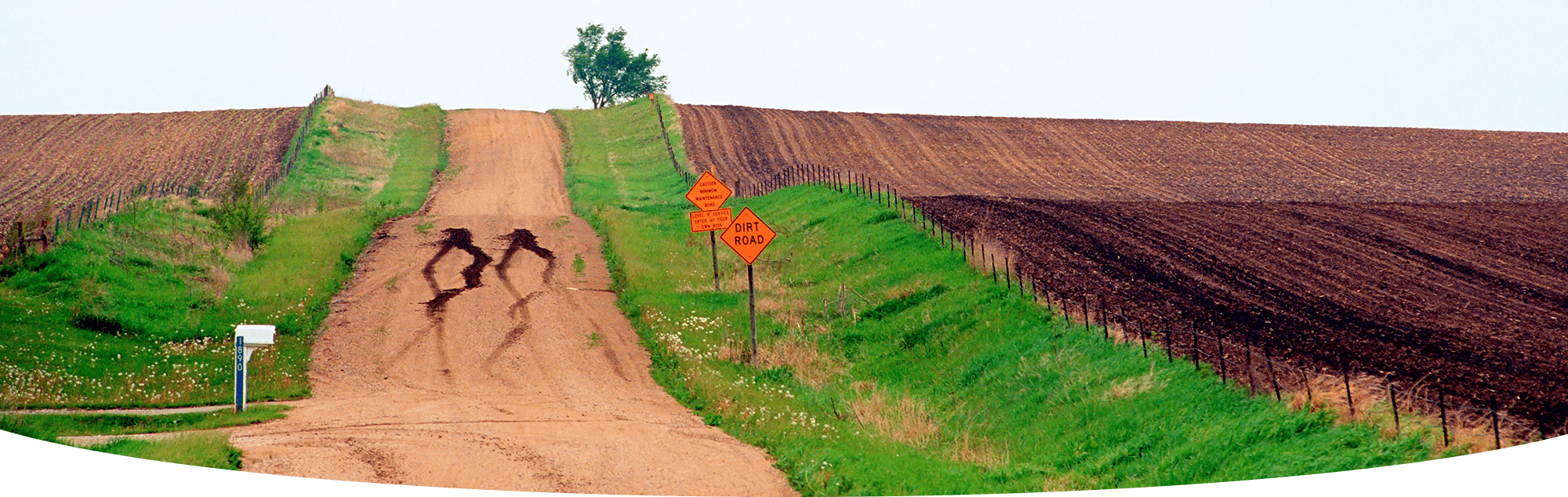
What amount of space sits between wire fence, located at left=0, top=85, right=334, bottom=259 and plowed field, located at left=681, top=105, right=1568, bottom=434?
18.0 metres

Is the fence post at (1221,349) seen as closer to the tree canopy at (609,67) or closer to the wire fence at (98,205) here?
the wire fence at (98,205)

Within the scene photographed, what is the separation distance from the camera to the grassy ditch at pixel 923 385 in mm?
14055

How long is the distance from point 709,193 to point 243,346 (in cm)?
959

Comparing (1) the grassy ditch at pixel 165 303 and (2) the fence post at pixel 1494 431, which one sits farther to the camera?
(1) the grassy ditch at pixel 165 303

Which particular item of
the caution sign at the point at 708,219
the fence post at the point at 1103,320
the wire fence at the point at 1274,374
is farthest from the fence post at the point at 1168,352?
the caution sign at the point at 708,219

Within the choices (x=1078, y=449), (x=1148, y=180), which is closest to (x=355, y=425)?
(x=1078, y=449)

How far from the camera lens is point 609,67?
110 meters

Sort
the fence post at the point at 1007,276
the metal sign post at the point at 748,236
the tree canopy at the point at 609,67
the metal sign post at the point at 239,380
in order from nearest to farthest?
1. the metal sign post at the point at 239,380
2. the metal sign post at the point at 748,236
3. the fence post at the point at 1007,276
4. the tree canopy at the point at 609,67

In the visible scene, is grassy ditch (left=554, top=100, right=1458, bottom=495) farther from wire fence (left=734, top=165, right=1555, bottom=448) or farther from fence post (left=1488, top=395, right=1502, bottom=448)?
fence post (left=1488, top=395, right=1502, bottom=448)

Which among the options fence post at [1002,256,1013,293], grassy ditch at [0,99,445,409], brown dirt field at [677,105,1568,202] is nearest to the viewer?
grassy ditch at [0,99,445,409]

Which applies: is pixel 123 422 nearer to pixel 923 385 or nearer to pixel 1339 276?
pixel 923 385

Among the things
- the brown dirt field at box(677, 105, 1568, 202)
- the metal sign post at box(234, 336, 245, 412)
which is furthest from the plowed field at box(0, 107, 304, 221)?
the metal sign post at box(234, 336, 245, 412)

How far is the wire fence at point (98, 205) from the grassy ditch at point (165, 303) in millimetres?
356

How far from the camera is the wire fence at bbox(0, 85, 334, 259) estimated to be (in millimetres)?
23953
